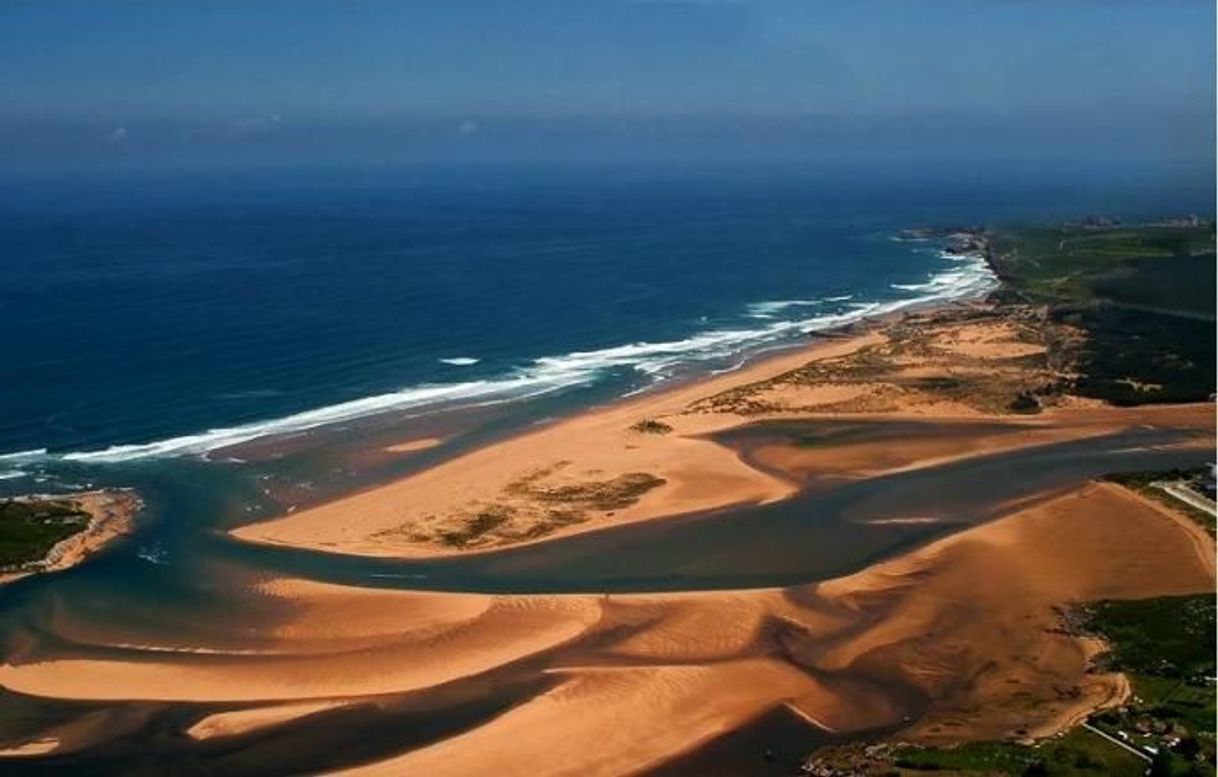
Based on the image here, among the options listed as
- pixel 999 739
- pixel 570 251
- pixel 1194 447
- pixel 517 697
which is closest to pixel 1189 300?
pixel 1194 447

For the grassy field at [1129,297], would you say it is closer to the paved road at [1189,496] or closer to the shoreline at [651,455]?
the shoreline at [651,455]

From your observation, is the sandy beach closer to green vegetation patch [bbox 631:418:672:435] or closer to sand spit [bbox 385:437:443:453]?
sand spit [bbox 385:437:443:453]

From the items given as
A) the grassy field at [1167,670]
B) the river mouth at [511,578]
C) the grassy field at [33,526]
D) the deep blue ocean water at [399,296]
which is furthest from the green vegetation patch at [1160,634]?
the grassy field at [33,526]

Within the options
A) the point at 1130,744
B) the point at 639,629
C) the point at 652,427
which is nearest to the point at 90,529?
the point at 639,629

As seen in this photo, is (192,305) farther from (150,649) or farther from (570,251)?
(150,649)

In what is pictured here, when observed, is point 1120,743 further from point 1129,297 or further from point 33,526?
point 1129,297
